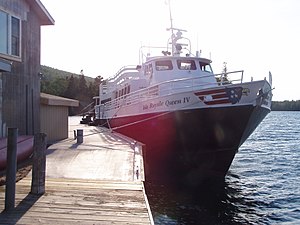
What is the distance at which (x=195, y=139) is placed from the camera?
13914mm

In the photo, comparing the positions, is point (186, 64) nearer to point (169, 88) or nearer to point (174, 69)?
point (174, 69)

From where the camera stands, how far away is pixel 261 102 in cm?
1304

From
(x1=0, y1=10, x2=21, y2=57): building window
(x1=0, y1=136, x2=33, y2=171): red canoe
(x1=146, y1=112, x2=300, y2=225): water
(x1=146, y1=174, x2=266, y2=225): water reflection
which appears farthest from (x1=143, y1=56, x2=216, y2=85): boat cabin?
(x1=0, y1=136, x2=33, y2=171): red canoe

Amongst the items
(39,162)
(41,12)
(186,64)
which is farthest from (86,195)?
(186,64)

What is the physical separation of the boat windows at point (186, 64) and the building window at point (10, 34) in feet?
26.8

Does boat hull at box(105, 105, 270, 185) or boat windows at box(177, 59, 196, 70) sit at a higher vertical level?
boat windows at box(177, 59, 196, 70)

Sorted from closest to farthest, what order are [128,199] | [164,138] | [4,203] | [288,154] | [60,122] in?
[4,203] → [128,199] → [164,138] → [60,122] → [288,154]

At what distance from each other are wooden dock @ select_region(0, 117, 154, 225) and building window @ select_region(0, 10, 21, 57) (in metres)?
3.72

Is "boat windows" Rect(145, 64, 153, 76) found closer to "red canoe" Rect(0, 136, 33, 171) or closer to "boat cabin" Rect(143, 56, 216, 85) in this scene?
"boat cabin" Rect(143, 56, 216, 85)

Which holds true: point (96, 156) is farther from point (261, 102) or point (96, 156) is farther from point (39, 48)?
point (261, 102)

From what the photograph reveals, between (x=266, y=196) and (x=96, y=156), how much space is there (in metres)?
6.16

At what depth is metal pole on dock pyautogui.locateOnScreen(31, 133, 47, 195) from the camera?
231 inches

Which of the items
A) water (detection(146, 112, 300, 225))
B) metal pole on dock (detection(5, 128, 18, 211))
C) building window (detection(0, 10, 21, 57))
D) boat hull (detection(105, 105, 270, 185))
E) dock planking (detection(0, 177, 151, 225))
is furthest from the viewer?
boat hull (detection(105, 105, 270, 185))

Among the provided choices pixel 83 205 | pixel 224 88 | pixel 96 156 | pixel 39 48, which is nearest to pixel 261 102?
pixel 224 88
